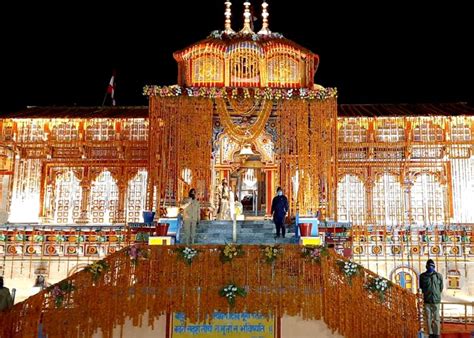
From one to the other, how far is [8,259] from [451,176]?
17099mm

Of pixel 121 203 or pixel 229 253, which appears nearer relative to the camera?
pixel 229 253

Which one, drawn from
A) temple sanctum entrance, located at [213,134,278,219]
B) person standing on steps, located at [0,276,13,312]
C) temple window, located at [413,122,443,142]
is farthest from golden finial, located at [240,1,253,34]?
person standing on steps, located at [0,276,13,312]

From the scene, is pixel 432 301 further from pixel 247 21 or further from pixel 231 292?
pixel 247 21

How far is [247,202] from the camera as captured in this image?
24.9 metres

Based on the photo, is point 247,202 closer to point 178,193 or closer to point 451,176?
point 178,193

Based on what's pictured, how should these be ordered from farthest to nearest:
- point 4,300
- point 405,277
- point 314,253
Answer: point 405,277 < point 314,253 < point 4,300

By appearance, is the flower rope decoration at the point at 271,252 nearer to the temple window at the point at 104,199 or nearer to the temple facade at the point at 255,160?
the temple facade at the point at 255,160

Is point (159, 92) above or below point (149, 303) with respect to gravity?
above

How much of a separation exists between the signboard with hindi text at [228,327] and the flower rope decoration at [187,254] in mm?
1181

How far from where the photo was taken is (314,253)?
43.3 ft

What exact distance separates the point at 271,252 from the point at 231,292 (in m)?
1.26

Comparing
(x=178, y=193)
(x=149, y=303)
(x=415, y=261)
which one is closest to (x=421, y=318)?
(x=149, y=303)

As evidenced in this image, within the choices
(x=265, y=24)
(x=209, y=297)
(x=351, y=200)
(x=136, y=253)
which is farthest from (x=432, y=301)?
(x=265, y=24)

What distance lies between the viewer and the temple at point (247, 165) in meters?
21.0
